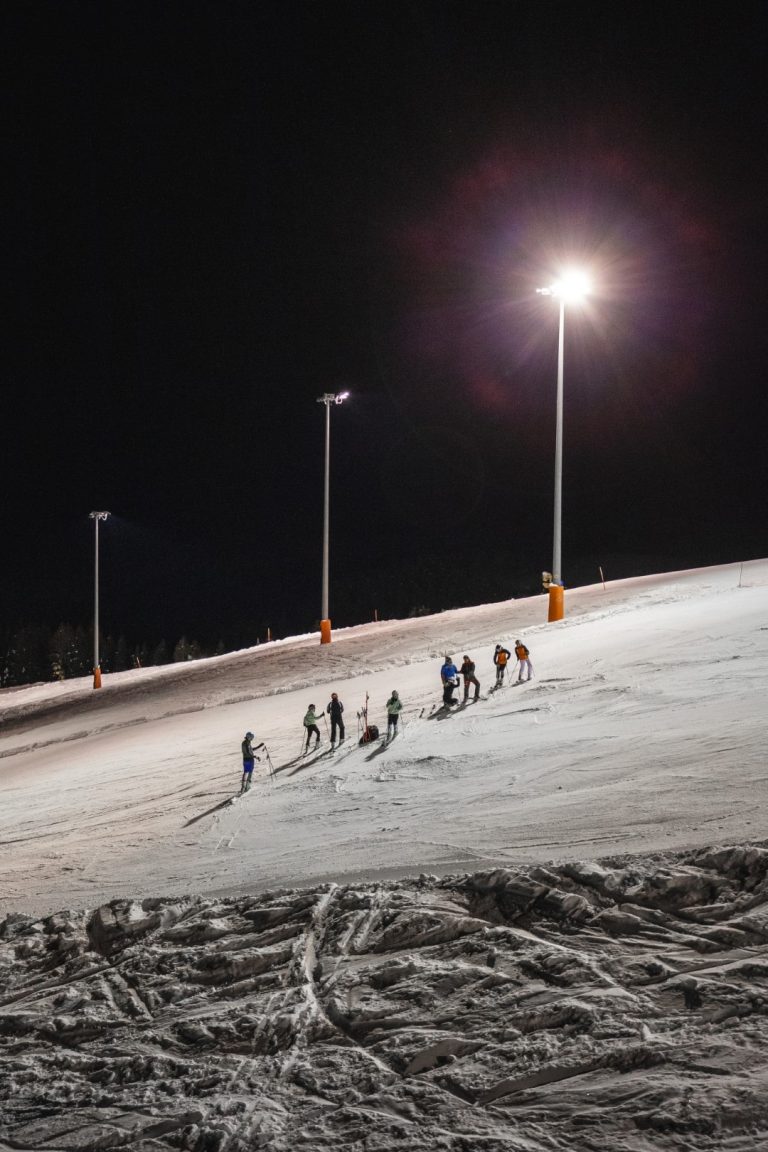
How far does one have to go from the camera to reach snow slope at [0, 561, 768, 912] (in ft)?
30.3

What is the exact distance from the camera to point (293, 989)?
21.9 feet

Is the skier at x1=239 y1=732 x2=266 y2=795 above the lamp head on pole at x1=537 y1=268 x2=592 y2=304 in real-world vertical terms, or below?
below

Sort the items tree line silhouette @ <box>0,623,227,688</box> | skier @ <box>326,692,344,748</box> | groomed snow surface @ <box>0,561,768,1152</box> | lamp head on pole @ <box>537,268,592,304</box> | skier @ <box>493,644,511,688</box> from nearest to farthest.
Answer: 1. groomed snow surface @ <box>0,561,768,1152</box>
2. skier @ <box>326,692,344,748</box>
3. skier @ <box>493,644,511,688</box>
4. lamp head on pole @ <box>537,268,592,304</box>
5. tree line silhouette @ <box>0,623,227,688</box>

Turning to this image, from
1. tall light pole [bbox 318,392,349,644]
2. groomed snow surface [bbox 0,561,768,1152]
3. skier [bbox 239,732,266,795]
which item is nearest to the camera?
groomed snow surface [bbox 0,561,768,1152]

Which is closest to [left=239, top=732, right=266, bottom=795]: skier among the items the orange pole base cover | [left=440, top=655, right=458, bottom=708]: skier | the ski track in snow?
[left=440, top=655, right=458, bottom=708]: skier

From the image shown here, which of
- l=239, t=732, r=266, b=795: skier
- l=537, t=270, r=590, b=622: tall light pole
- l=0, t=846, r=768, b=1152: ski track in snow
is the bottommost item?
l=0, t=846, r=768, b=1152: ski track in snow

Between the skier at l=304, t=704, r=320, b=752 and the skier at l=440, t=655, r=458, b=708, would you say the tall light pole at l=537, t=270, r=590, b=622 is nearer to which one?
the skier at l=440, t=655, r=458, b=708

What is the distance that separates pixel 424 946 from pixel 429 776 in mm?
5519

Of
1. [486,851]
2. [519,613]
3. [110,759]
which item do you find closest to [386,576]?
[519,613]

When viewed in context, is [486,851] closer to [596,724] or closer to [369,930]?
[369,930]

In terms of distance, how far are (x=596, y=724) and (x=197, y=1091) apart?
896 centimetres

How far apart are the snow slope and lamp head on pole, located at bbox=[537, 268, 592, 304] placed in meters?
9.85

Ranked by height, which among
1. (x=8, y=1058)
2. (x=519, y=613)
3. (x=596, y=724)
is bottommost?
(x=8, y=1058)

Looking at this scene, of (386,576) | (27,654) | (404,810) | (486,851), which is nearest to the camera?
(486,851)
